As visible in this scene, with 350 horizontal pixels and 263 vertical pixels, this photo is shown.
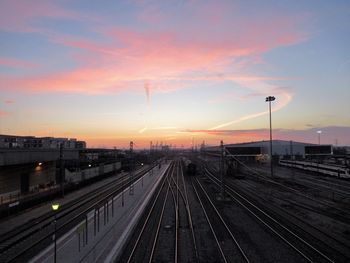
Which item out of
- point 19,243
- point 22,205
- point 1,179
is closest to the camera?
point 19,243

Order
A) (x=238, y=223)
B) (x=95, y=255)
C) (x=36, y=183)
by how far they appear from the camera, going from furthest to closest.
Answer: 1. (x=36, y=183)
2. (x=238, y=223)
3. (x=95, y=255)

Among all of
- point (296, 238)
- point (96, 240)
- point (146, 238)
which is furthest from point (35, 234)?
point (296, 238)

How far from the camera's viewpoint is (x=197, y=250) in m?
18.5

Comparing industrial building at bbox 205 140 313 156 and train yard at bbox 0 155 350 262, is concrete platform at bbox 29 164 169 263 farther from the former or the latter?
industrial building at bbox 205 140 313 156

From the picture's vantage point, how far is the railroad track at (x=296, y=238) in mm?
17294

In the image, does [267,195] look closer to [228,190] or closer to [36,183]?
[228,190]

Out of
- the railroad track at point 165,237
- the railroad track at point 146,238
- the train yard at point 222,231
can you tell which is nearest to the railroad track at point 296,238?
the train yard at point 222,231

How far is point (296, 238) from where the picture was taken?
2052cm

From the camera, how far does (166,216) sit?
28312 mm

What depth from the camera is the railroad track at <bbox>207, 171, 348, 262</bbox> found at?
17294 millimetres

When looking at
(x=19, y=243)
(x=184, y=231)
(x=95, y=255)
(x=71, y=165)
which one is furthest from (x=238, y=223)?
(x=71, y=165)

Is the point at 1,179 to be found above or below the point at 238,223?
above

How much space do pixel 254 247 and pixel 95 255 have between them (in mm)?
8710

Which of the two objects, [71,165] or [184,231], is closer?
[184,231]
